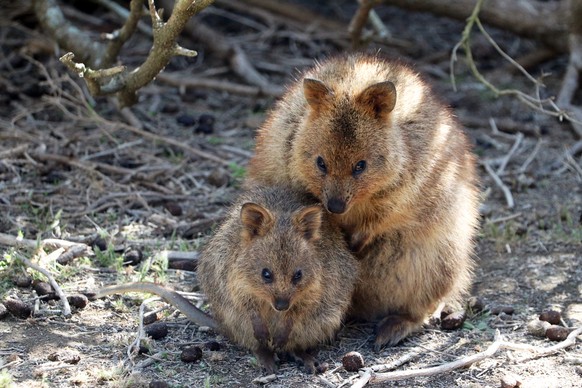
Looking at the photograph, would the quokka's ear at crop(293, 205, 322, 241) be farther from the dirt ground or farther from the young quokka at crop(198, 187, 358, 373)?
the dirt ground

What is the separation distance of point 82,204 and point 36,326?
1988 millimetres

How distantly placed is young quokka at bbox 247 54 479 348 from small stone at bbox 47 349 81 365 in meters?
1.68

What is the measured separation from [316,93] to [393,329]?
1569 mm

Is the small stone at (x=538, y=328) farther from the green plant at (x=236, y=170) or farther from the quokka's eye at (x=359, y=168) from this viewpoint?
the green plant at (x=236, y=170)

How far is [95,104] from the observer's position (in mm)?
8805

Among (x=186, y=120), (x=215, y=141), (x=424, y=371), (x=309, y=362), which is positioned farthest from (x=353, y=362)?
(x=186, y=120)

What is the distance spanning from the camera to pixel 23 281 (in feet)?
18.5

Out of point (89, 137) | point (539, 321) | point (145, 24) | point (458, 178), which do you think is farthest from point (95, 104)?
point (539, 321)

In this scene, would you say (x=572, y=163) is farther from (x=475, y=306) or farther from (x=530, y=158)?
(x=475, y=306)

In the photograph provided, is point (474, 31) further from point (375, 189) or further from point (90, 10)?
point (375, 189)

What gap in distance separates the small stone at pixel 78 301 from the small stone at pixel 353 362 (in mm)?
1705

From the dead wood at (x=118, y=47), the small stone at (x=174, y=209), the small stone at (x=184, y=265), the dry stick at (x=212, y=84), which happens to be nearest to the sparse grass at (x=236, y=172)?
the small stone at (x=174, y=209)

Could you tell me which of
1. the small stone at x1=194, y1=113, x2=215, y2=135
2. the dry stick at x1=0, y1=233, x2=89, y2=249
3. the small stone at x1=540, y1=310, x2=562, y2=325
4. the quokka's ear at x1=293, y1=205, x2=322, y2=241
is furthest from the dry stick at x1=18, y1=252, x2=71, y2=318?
the small stone at x1=194, y1=113, x2=215, y2=135

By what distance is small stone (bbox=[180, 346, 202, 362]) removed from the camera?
4941 mm
